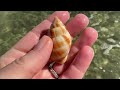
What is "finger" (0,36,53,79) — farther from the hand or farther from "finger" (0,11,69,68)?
"finger" (0,11,69,68)

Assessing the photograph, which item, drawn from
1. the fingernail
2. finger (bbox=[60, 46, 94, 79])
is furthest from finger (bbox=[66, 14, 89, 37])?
the fingernail

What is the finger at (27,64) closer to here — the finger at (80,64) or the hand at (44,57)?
the hand at (44,57)

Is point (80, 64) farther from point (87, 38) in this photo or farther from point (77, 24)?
point (77, 24)

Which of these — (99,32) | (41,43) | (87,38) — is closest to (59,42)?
(87,38)

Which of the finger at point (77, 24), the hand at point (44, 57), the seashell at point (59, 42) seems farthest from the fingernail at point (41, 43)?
the finger at point (77, 24)

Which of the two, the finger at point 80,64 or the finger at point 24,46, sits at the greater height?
the finger at point 24,46
